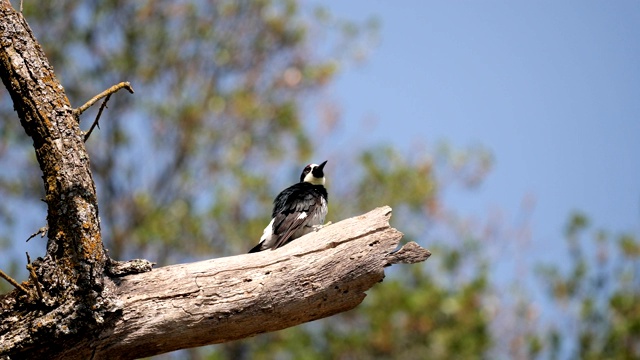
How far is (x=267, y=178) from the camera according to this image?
43.1ft

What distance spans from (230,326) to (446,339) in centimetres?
800

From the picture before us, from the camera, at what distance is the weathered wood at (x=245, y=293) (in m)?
3.72

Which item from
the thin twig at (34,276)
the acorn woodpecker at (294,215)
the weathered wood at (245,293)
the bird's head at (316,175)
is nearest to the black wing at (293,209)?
the acorn woodpecker at (294,215)

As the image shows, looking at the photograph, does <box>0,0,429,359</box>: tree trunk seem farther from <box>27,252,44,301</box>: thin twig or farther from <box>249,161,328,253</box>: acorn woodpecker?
<box>249,161,328,253</box>: acorn woodpecker

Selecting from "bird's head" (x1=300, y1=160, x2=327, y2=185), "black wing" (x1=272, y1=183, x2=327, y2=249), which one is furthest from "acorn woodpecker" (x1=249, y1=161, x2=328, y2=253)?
"bird's head" (x1=300, y1=160, x2=327, y2=185)

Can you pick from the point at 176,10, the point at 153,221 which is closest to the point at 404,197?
the point at 153,221

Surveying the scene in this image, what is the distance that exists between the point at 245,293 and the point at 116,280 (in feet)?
1.91

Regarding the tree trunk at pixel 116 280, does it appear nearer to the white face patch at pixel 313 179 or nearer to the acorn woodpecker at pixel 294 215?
the acorn woodpecker at pixel 294 215

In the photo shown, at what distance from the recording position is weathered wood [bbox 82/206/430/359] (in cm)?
372

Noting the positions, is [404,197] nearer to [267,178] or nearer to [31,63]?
[267,178]

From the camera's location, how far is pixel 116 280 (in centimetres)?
381

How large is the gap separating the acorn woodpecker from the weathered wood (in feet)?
4.67

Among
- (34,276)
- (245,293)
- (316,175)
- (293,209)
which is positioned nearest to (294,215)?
(293,209)

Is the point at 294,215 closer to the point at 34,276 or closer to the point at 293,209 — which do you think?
the point at 293,209
